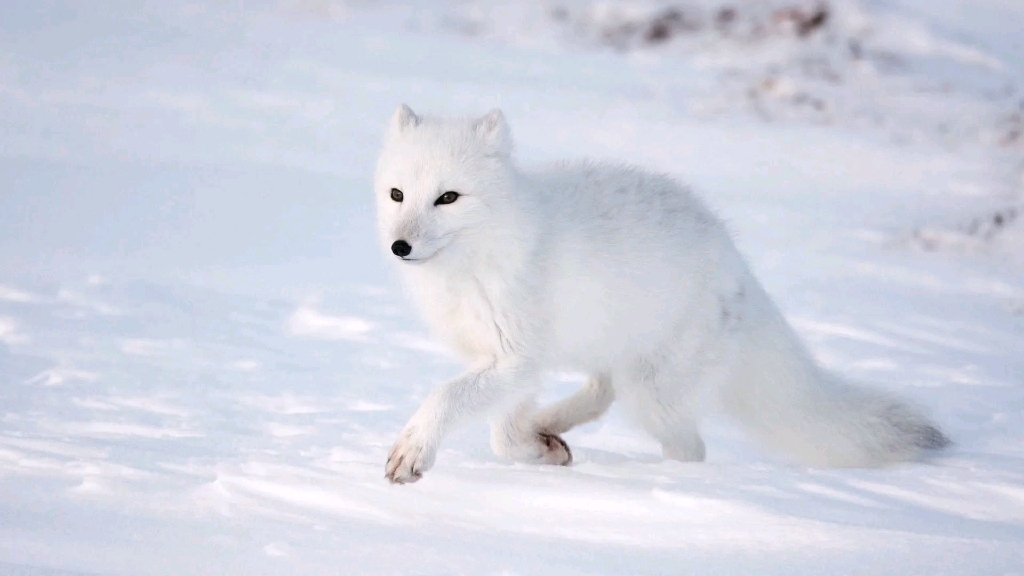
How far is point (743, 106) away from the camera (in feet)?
32.9

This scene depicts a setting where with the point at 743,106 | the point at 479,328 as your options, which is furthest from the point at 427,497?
the point at 743,106

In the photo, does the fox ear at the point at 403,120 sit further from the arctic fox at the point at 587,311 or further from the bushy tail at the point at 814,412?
the bushy tail at the point at 814,412

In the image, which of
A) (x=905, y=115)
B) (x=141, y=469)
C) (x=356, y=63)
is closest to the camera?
(x=141, y=469)

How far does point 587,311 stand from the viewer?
3.24 meters

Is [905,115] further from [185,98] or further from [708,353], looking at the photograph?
[708,353]

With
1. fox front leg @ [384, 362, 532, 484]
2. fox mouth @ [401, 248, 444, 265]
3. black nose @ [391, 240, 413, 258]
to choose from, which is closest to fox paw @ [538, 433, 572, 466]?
fox front leg @ [384, 362, 532, 484]

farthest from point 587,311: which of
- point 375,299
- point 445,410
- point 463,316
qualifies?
point 375,299

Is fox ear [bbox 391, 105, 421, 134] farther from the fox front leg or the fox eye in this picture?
the fox front leg

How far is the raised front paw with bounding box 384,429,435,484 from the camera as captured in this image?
2762 mm

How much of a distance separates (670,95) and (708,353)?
718 cm

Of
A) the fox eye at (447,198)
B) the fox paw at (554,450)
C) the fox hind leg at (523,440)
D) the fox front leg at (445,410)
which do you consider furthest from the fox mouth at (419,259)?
the fox paw at (554,450)

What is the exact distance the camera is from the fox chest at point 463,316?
10.1 feet

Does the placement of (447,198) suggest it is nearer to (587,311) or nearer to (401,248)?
(401,248)

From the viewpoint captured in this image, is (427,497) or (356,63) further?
(356,63)
